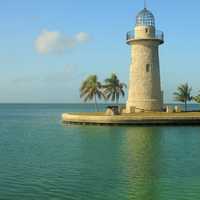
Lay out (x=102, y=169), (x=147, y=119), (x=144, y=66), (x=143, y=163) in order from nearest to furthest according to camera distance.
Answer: (x=102, y=169) < (x=143, y=163) < (x=147, y=119) < (x=144, y=66)

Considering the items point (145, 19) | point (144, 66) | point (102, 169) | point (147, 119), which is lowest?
point (102, 169)

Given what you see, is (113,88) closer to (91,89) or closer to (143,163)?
(91,89)

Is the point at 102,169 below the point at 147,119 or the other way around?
below

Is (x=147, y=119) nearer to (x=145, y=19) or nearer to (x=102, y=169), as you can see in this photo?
(x=145, y=19)

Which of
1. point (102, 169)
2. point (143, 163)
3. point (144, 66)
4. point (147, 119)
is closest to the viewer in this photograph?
point (102, 169)

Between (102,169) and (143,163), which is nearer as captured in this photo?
(102,169)

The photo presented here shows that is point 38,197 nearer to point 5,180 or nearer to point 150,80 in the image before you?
point 5,180

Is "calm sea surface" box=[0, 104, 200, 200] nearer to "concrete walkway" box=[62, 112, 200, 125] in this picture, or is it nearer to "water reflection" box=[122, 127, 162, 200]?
"water reflection" box=[122, 127, 162, 200]

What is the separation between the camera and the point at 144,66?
5369cm

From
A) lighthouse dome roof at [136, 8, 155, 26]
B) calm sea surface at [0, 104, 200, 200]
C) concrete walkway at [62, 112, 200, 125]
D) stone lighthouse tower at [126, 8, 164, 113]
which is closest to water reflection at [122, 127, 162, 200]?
calm sea surface at [0, 104, 200, 200]

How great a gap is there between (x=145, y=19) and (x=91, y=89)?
16.0 m

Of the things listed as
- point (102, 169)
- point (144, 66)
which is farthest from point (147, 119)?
point (102, 169)

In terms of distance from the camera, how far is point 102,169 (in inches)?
→ 851

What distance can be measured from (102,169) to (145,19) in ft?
119
